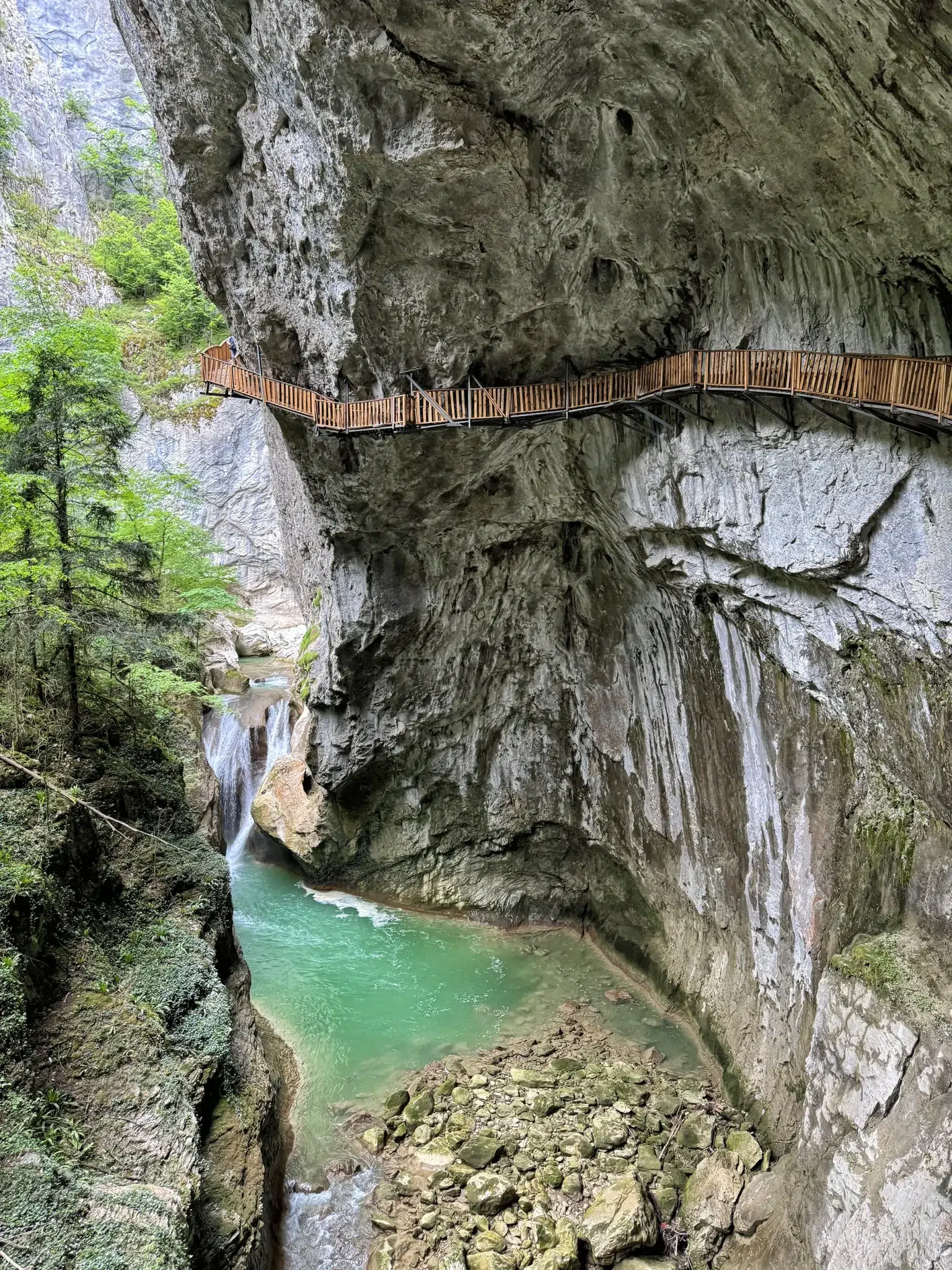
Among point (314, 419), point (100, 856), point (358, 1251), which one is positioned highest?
point (314, 419)

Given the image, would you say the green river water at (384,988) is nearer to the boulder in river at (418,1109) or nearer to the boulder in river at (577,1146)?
the boulder in river at (418,1109)

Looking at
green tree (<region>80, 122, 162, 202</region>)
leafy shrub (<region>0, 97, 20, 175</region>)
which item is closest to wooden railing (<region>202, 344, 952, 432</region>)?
leafy shrub (<region>0, 97, 20, 175</region>)

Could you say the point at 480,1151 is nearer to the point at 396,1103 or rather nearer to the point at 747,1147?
the point at 396,1103

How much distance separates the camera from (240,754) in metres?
20.8

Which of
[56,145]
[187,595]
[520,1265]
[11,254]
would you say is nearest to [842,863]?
[520,1265]

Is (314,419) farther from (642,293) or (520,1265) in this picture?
(520,1265)

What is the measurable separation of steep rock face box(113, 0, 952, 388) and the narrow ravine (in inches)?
A: 449

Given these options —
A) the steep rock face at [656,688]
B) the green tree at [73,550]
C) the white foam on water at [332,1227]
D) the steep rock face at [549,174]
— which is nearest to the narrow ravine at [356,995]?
the white foam on water at [332,1227]

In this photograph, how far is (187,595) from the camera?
20.4m

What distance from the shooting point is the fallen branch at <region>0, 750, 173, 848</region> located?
710cm

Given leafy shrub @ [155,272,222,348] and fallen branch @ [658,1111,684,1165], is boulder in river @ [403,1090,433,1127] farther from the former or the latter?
leafy shrub @ [155,272,222,348]

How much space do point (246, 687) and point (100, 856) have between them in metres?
15.7

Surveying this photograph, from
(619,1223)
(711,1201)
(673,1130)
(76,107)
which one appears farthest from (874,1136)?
(76,107)

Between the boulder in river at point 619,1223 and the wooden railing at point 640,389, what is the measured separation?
977cm
